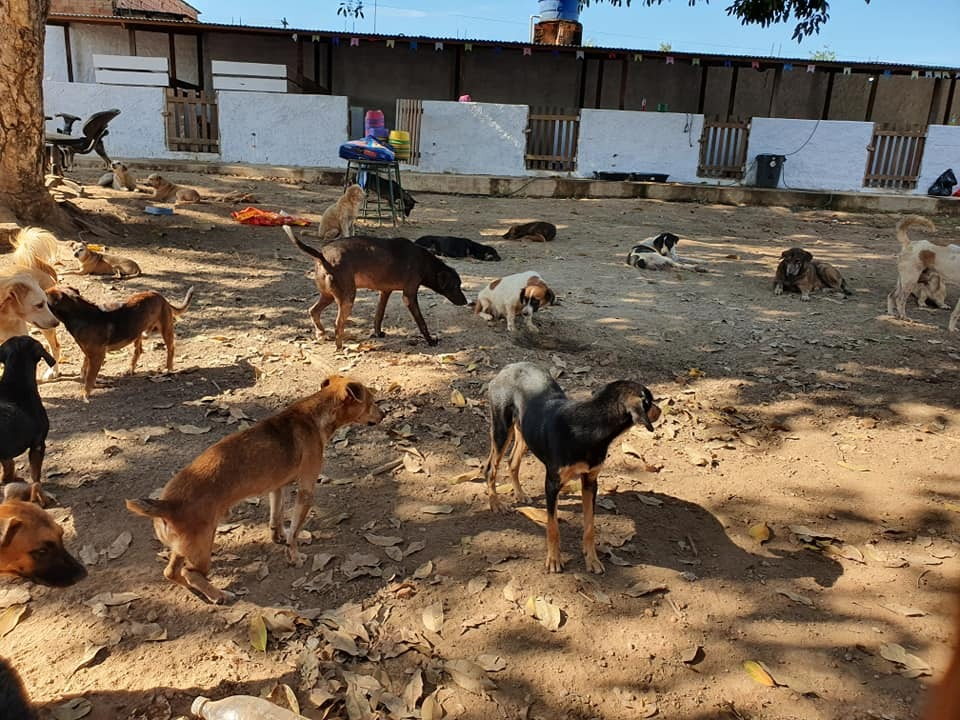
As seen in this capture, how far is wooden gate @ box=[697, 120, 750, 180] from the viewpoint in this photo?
20.3m

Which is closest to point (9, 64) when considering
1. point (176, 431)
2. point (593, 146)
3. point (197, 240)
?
point (197, 240)

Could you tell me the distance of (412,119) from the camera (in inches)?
785

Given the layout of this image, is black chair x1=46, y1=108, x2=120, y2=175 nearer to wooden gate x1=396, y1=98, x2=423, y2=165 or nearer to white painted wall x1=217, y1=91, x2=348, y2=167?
white painted wall x1=217, y1=91, x2=348, y2=167

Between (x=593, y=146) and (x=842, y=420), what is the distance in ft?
51.2

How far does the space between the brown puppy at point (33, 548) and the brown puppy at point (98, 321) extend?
2.77 meters

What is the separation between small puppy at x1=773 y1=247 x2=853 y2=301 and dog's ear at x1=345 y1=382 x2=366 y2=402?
7.89 metres

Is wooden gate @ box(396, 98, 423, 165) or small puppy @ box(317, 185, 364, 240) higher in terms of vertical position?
wooden gate @ box(396, 98, 423, 165)

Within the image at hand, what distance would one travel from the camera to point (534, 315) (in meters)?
8.27

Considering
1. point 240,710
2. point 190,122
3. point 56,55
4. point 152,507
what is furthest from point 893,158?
point 56,55

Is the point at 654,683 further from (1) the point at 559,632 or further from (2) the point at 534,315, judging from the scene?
(2) the point at 534,315

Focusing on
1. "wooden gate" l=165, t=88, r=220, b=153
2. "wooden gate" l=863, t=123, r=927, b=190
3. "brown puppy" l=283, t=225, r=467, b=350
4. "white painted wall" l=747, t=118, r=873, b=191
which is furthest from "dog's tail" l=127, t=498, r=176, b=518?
"wooden gate" l=863, t=123, r=927, b=190

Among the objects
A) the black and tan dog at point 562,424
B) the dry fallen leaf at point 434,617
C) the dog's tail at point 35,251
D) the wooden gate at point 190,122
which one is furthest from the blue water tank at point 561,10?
the dry fallen leaf at point 434,617

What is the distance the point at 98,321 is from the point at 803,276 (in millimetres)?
9224

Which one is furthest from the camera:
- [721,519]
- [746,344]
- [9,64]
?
[9,64]
